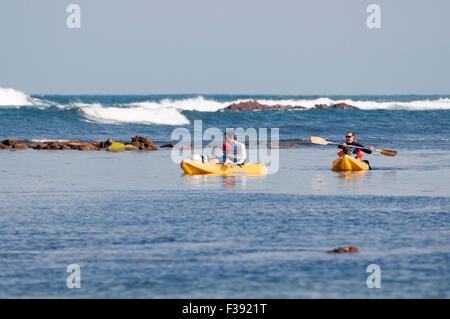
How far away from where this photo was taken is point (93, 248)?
12.3 m

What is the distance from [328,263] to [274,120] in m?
53.3

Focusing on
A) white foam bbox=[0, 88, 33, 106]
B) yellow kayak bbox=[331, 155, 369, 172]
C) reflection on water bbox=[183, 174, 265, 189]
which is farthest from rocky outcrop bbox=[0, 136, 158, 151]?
white foam bbox=[0, 88, 33, 106]

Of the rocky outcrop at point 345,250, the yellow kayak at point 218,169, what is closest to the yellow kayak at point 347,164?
the yellow kayak at point 218,169

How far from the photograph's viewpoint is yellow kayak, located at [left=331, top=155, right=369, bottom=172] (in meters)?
24.9

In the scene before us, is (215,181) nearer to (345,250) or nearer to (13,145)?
(345,250)

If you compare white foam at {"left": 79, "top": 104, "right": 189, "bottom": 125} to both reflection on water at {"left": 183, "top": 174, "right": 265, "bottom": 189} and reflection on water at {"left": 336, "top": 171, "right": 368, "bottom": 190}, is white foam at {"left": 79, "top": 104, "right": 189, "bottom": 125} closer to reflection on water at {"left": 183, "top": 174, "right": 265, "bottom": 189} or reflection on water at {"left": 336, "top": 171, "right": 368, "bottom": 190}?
reflection on water at {"left": 336, "top": 171, "right": 368, "bottom": 190}

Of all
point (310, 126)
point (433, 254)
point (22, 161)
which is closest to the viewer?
point (433, 254)

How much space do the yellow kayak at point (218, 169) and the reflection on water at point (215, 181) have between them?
296mm

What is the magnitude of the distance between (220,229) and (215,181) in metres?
8.35

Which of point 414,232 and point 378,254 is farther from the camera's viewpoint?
point 414,232

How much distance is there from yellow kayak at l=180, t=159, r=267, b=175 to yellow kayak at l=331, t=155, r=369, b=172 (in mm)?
2567

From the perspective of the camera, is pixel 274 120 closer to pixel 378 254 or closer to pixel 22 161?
pixel 22 161

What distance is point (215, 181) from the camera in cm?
2216
